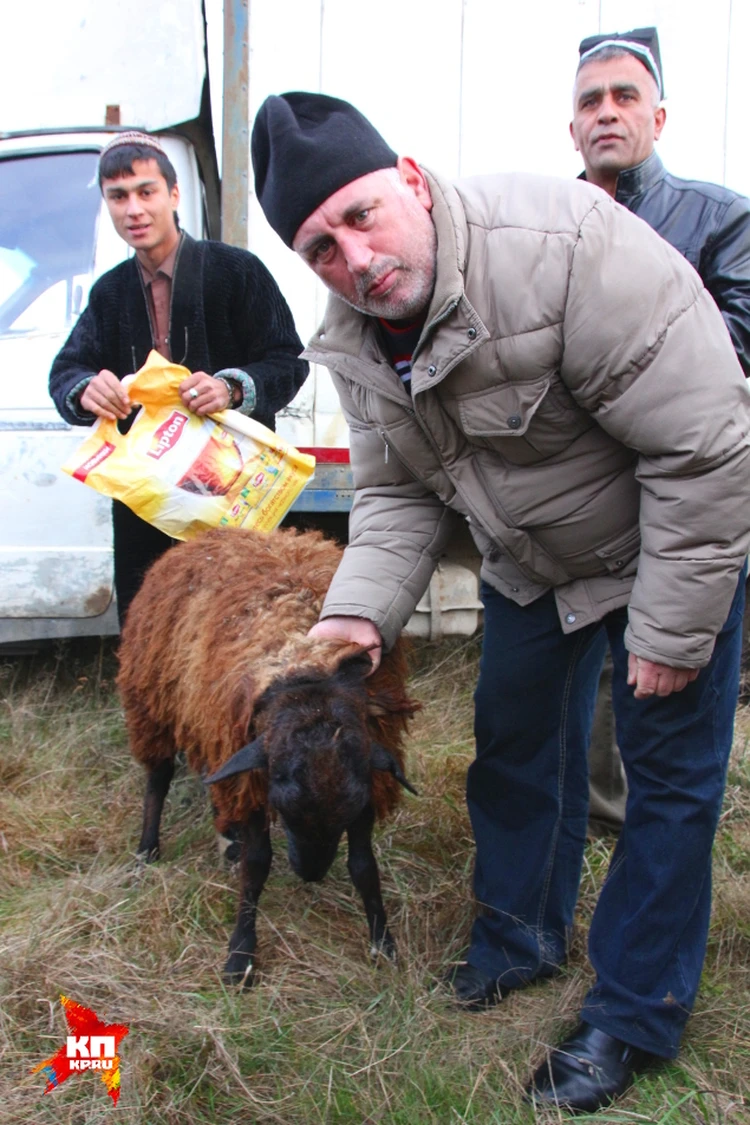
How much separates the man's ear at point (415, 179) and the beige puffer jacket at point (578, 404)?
35mm

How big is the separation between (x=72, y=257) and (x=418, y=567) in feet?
9.08

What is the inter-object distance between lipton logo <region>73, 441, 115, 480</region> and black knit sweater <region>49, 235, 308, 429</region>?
0.18 metres

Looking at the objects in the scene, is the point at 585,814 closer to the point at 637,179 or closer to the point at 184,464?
the point at 184,464

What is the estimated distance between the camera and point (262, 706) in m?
2.73

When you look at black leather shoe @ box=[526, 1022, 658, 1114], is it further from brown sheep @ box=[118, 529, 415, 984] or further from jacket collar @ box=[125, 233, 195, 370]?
jacket collar @ box=[125, 233, 195, 370]

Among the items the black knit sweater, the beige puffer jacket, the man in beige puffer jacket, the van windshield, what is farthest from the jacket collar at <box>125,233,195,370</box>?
the beige puffer jacket

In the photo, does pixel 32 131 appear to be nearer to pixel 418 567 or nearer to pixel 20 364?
pixel 20 364

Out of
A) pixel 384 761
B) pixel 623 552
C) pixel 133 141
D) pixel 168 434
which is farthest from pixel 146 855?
pixel 133 141

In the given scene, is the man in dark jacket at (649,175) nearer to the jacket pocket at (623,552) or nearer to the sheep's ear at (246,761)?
the jacket pocket at (623,552)

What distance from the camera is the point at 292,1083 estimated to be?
88.8 inches

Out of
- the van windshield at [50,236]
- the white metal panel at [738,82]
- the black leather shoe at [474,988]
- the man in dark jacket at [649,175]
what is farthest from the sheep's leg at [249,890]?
the white metal panel at [738,82]

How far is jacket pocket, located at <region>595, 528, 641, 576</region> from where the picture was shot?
2.28 meters

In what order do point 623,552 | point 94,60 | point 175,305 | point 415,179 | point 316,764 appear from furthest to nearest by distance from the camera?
1. point 94,60
2. point 175,305
3. point 316,764
4. point 623,552
5. point 415,179

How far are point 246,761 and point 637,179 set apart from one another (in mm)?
1965
